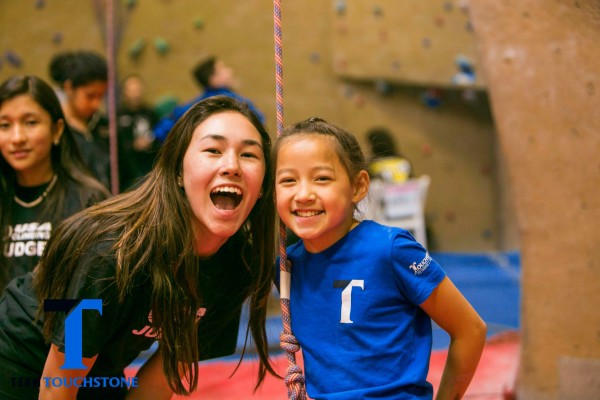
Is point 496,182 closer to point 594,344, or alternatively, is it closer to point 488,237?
point 488,237

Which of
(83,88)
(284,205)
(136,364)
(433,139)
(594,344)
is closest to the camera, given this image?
(284,205)

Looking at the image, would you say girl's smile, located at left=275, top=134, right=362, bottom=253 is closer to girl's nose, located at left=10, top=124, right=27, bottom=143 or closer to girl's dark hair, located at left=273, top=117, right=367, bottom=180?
girl's dark hair, located at left=273, top=117, right=367, bottom=180

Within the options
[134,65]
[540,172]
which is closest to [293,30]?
[134,65]

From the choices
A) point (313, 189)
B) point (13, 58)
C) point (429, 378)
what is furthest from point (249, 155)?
point (13, 58)

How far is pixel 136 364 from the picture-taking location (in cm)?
317

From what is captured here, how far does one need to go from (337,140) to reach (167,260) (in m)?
0.48

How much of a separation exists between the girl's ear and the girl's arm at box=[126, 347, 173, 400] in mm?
687

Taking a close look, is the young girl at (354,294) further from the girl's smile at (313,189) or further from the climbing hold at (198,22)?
the climbing hold at (198,22)

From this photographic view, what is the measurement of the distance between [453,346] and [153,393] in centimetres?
81

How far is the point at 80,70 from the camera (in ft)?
11.9

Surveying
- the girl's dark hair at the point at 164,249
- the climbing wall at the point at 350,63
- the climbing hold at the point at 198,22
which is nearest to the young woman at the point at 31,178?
the girl's dark hair at the point at 164,249

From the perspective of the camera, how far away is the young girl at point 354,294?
1.53 m

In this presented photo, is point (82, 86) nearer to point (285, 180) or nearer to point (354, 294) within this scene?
point (285, 180)

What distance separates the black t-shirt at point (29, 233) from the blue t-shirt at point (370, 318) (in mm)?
937
